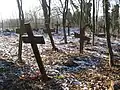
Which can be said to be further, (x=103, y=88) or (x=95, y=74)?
(x=95, y=74)

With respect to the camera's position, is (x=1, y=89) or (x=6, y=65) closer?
(x=1, y=89)

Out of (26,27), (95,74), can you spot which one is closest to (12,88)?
(26,27)

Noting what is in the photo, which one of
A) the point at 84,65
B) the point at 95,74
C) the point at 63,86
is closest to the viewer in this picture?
the point at 63,86

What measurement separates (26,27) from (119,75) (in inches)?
203

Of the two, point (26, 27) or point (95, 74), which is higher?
point (26, 27)

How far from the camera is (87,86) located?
9867 millimetres

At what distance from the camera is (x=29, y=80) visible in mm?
10180

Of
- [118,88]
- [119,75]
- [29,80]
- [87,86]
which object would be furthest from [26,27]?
[119,75]

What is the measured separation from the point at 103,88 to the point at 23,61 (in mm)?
6170

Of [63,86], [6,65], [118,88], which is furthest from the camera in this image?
[6,65]

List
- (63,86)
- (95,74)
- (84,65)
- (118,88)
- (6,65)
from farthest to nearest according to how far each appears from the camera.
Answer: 1. (84,65)
2. (6,65)
3. (95,74)
4. (63,86)
5. (118,88)

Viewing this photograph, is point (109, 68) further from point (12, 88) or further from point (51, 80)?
point (12, 88)

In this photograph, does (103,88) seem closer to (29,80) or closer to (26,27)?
(29,80)

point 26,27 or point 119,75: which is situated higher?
point 26,27
